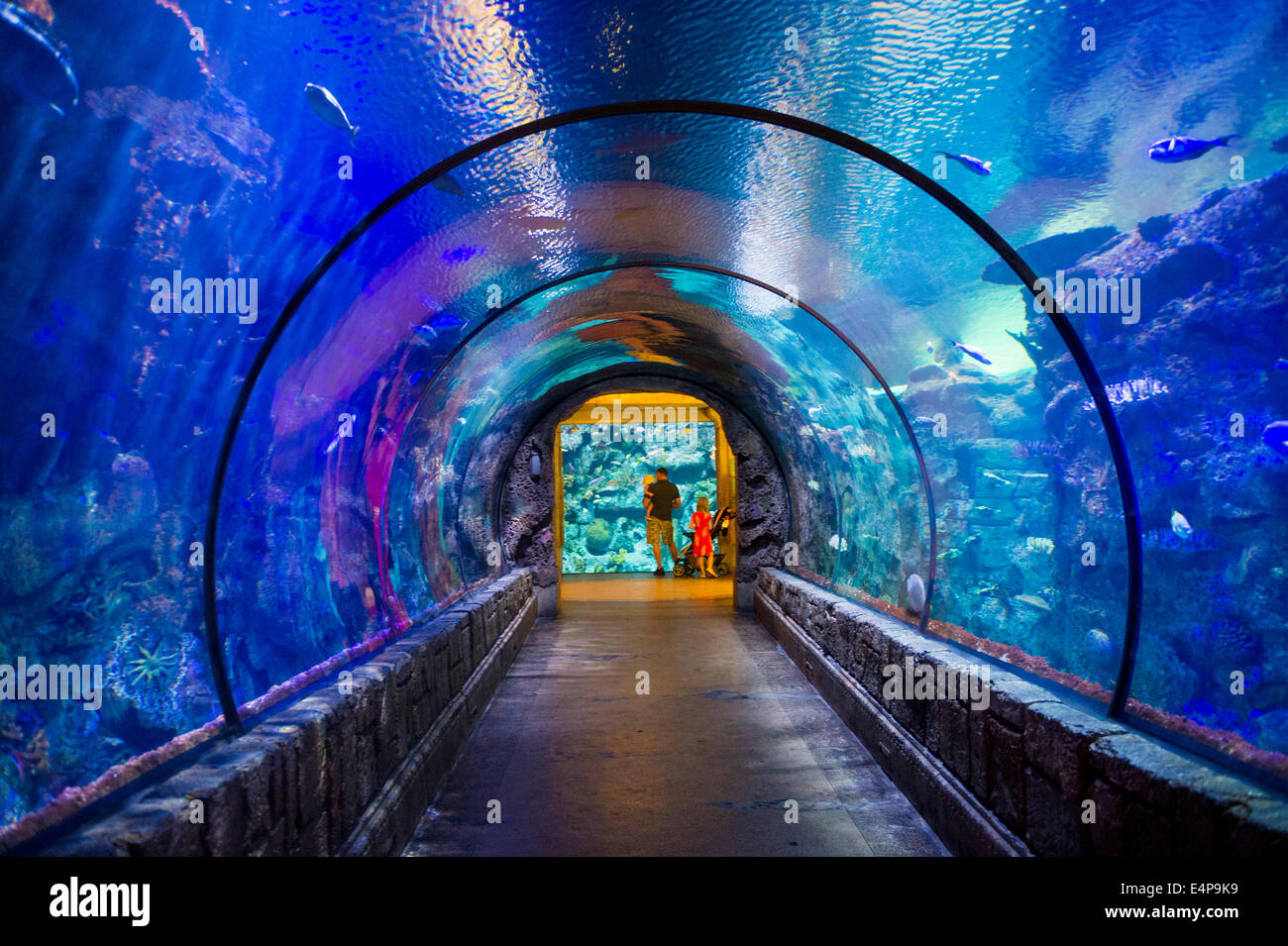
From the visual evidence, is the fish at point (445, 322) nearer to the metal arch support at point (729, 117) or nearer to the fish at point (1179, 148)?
the metal arch support at point (729, 117)

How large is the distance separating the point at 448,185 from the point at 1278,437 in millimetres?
12838

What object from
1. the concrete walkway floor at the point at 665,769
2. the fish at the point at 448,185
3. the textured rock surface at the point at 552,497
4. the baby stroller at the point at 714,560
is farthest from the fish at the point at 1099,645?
the fish at the point at 448,185

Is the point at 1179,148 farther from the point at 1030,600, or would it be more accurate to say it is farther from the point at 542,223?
the point at 1030,600

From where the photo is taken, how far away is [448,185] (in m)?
4.85

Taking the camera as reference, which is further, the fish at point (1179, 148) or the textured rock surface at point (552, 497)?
the textured rock surface at point (552, 497)

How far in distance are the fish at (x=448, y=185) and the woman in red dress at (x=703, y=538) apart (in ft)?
46.9

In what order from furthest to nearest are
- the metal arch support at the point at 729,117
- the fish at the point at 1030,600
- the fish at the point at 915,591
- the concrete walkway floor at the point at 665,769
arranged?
the fish at the point at 1030,600, the fish at the point at 915,591, the concrete walkway floor at the point at 665,769, the metal arch support at the point at 729,117

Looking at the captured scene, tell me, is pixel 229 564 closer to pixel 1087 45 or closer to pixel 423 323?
pixel 423 323

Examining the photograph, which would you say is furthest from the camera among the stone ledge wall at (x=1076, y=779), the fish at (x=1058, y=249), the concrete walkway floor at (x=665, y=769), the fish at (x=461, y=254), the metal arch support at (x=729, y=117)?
the fish at (x=1058, y=249)

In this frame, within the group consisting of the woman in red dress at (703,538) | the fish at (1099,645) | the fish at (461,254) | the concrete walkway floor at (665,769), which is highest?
the fish at (461,254)

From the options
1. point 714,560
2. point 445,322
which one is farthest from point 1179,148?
point 714,560

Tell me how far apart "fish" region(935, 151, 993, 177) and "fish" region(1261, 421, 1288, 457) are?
27.5ft

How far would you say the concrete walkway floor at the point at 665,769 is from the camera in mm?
4676

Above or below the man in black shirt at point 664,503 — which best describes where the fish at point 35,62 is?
above
